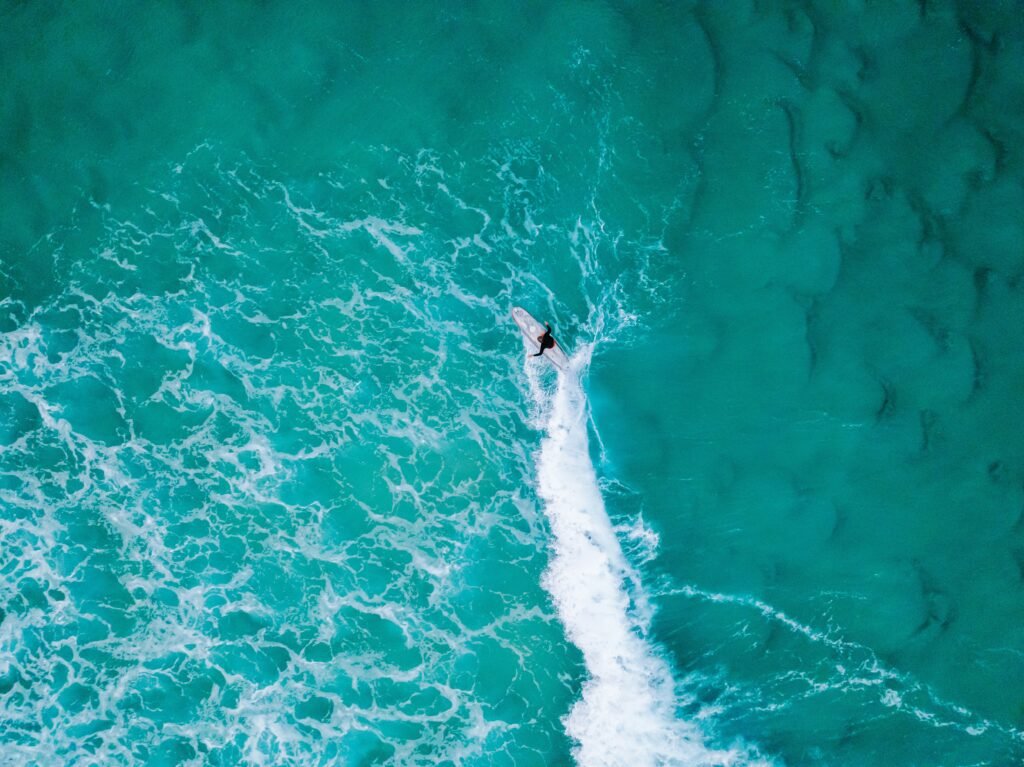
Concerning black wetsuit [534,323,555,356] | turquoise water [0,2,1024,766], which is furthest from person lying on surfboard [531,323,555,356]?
turquoise water [0,2,1024,766]

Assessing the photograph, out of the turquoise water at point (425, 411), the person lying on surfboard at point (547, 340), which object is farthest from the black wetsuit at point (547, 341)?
the turquoise water at point (425, 411)

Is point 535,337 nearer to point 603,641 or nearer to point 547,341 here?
point 547,341

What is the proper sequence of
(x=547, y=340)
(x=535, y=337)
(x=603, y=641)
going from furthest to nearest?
(x=603, y=641)
(x=535, y=337)
(x=547, y=340)

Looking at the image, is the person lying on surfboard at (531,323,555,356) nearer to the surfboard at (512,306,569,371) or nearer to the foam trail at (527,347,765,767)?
the surfboard at (512,306,569,371)

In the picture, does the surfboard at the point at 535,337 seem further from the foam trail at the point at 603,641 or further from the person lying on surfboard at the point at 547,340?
the foam trail at the point at 603,641

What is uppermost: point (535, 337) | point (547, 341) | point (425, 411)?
point (535, 337)

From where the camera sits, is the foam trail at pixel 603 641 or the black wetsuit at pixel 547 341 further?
the foam trail at pixel 603 641

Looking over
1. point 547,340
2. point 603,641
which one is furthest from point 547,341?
point 603,641
